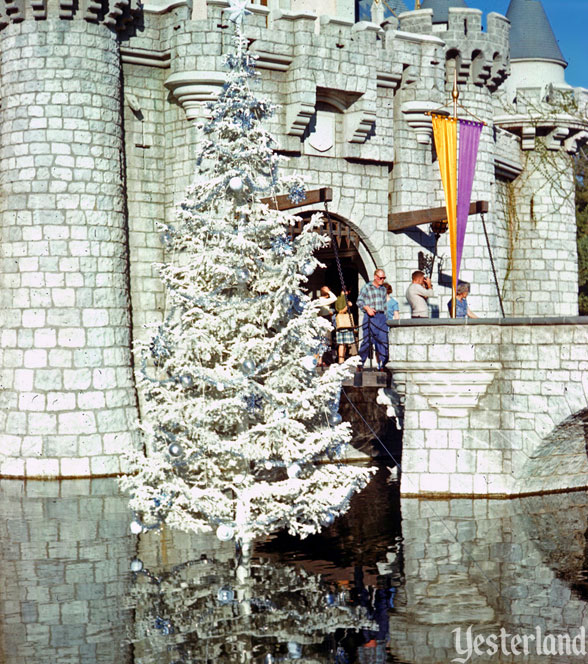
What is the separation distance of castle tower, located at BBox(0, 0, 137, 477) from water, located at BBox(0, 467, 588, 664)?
7.56 ft

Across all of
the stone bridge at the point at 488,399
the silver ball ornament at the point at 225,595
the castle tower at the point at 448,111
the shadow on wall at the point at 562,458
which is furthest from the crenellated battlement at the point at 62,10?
the silver ball ornament at the point at 225,595

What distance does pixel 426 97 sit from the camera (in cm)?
1903

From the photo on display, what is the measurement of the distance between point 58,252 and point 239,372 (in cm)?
702

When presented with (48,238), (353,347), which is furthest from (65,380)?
(353,347)

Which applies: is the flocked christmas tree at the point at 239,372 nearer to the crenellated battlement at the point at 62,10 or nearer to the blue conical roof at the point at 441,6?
the crenellated battlement at the point at 62,10

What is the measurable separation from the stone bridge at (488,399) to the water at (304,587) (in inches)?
19.7

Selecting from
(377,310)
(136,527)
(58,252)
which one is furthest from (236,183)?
(58,252)

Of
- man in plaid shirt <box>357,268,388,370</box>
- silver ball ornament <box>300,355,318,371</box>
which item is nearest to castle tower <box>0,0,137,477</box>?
man in plaid shirt <box>357,268,388,370</box>

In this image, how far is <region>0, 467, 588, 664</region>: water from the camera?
821 centimetres

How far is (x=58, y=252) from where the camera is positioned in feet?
52.8

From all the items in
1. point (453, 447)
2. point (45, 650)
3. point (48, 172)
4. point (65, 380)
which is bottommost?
point (45, 650)

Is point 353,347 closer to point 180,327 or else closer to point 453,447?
point 453,447

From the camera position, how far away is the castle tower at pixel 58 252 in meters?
16.0

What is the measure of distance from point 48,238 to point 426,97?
7.55m
